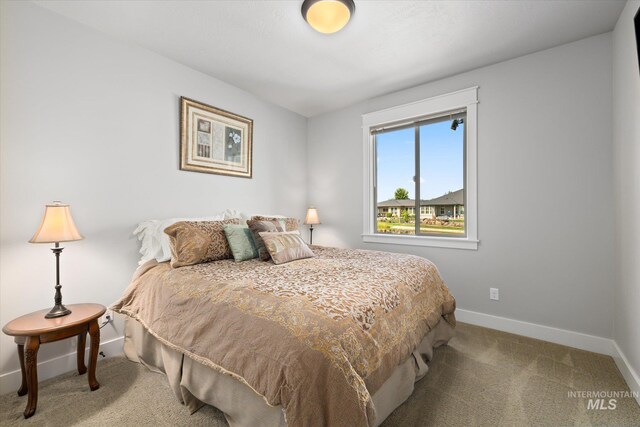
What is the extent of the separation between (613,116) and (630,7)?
0.76m

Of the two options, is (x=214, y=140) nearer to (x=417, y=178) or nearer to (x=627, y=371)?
(x=417, y=178)

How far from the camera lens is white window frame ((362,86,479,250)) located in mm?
2900

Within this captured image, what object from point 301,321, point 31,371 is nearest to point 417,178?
point 301,321

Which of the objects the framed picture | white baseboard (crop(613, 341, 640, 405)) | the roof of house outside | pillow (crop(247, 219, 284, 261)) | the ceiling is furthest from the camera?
the roof of house outside

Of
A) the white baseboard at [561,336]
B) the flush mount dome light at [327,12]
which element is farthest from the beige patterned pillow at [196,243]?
the white baseboard at [561,336]

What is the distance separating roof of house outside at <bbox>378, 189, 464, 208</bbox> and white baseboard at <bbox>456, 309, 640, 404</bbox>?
3.95 ft

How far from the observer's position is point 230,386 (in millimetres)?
1360

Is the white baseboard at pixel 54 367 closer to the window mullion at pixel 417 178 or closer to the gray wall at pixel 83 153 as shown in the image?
the gray wall at pixel 83 153

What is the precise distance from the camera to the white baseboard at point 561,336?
189cm

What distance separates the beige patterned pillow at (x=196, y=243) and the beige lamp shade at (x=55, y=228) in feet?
1.84

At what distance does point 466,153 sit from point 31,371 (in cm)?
388

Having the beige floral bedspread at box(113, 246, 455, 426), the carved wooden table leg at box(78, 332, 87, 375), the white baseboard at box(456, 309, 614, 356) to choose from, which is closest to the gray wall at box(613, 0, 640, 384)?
the white baseboard at box(456, 309, 614, 356)

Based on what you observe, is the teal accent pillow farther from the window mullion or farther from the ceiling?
the window mullion

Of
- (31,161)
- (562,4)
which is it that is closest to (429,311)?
(562,4)
